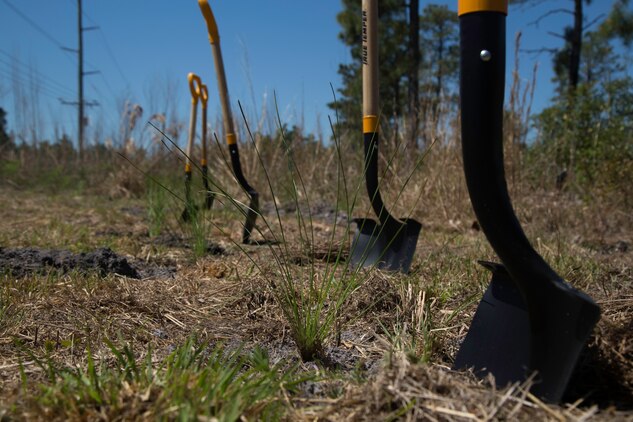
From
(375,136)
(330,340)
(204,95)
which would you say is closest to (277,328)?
(330,340)

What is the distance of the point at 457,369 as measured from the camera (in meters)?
1.09

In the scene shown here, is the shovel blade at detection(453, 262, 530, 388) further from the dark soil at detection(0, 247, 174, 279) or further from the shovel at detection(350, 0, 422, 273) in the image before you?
the dark soil at detection(0, 247, 174, 279)

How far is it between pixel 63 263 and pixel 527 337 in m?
1.82

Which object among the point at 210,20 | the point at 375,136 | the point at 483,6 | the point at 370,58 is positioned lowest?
the point at 375,136

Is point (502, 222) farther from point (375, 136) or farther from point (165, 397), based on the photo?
point (375, 136)

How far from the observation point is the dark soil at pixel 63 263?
193 centimetres

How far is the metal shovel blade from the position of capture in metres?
0.89

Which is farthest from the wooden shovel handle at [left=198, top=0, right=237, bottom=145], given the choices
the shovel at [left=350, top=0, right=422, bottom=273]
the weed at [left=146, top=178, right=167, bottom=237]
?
the shovel at [left=350, top=0, right=422, bottom=273]

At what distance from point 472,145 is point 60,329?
1.20 m

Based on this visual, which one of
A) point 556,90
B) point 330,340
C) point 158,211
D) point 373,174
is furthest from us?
point 556,90

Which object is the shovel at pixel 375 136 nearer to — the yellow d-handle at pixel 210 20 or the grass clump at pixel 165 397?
the grass clump at pixel 165 397

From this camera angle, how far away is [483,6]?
0.90 m

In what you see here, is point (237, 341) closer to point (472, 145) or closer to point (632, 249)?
point (472, 145)

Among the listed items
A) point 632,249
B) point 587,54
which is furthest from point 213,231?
point 587,54
